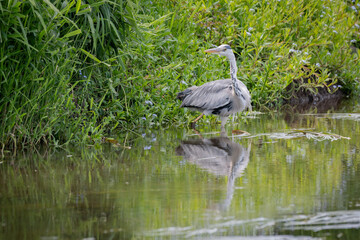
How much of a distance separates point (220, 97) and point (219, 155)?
2.10 meters

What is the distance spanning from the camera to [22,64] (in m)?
6.21

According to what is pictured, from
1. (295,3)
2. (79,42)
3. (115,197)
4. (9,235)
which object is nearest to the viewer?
(9,235)

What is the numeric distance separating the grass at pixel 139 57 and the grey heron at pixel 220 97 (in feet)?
1.30

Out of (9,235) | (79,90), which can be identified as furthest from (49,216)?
(79,90)

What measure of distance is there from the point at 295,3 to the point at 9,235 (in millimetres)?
9925

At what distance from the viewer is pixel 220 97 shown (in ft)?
28.1

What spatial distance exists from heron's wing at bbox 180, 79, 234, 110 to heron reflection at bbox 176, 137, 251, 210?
81 cm

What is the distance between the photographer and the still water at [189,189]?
12.7 ft

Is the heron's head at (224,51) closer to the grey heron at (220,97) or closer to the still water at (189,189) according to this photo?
the grey heron at (220,97)

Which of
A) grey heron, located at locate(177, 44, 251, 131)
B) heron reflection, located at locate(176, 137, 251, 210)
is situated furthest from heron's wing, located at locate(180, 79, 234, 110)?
heron reflection, located at locate(176, 137, 251, 210)

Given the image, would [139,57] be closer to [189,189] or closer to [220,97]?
[220,97]

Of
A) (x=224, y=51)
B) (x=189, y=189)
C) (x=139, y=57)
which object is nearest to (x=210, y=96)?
(x=224, y=51)

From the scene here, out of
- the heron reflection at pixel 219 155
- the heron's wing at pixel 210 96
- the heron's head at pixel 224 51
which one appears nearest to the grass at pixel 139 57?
the heron's wing at pixel 210 96

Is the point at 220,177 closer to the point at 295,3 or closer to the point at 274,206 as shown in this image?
the point at 274,206
